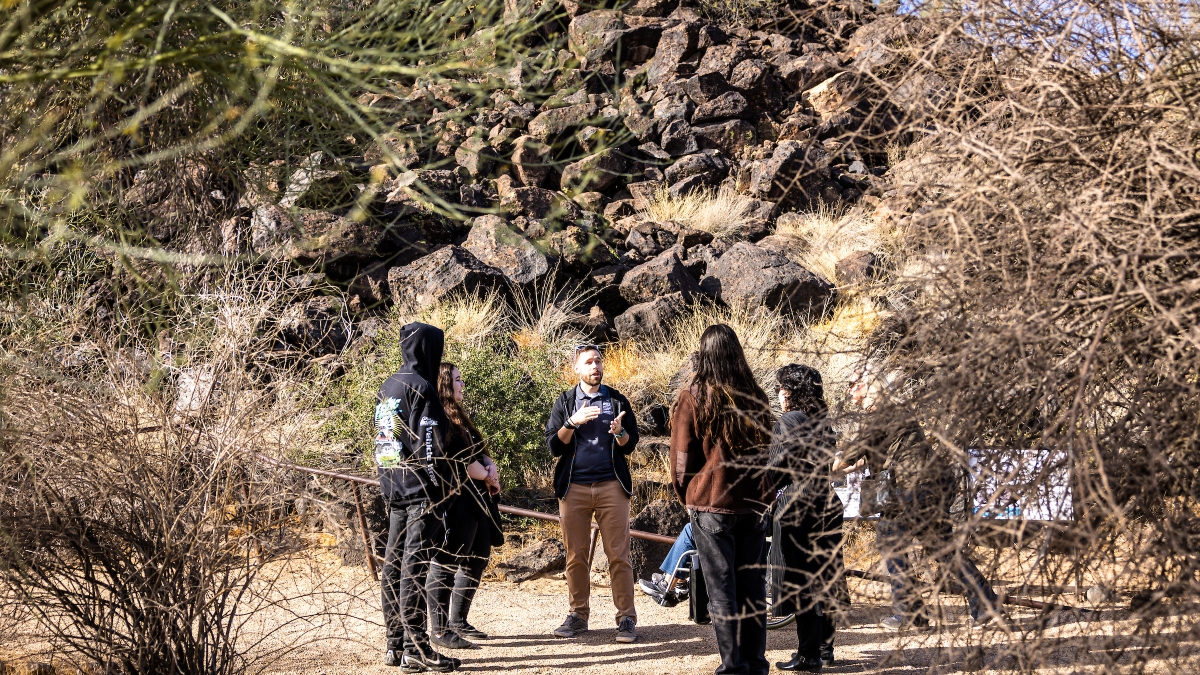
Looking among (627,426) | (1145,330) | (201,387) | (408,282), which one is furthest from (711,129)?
(1145,330)

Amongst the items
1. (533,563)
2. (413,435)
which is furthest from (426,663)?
(533,563)

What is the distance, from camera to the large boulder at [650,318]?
15914mm

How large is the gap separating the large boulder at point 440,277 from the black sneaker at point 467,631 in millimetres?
8169

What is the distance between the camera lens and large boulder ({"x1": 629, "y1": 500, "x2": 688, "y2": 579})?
914 cm

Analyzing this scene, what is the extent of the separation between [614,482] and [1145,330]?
4.26 m

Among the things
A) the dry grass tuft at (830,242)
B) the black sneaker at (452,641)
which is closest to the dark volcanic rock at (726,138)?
the dry grass tuft at (830,242)

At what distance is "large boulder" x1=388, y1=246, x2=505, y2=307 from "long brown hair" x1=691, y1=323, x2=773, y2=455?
9614mm

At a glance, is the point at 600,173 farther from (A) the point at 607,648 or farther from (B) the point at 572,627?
(A) the point at 607,648

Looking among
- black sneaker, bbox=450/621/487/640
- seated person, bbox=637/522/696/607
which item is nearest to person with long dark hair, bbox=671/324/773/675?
black sneaker, bbox=450/621/487/640

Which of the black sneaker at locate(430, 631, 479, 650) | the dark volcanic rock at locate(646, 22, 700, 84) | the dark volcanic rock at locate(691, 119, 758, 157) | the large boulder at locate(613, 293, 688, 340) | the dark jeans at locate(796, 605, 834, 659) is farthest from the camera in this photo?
the dark volcanic rock at locate(646, 22, 700, 84)

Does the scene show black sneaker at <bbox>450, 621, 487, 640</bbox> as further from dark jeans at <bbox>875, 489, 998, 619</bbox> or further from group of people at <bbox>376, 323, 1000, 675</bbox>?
dark jeans at <bbox>875, 489, 998, 619</bbox>

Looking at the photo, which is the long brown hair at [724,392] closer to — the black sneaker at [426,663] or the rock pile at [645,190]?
the black sneaker at [426,663]

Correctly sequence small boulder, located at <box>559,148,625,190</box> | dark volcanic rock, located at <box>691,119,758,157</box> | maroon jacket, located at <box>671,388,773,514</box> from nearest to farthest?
maroon jacket, located at <box>671,388,773,514</box> → small boulder, located at <box>559,148,625,190</box> → dark volcanic rock, located at <box>691,119,758,157</box>

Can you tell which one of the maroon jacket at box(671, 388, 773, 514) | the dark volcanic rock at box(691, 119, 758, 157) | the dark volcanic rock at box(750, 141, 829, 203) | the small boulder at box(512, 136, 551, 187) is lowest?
the maroon jacket at box(671, 388, 773, 514)
